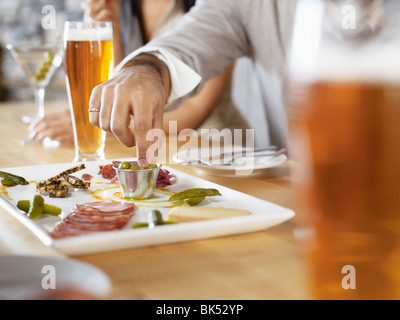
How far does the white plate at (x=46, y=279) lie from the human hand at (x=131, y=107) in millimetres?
530

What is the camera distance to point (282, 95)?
2.25 metres

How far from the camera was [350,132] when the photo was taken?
1.37ft

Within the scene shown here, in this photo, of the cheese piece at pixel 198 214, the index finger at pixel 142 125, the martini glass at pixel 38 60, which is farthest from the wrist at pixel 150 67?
the martini glass at pixel 38 60

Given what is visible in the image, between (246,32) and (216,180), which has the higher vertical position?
(246,32)

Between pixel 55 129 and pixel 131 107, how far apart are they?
592mm

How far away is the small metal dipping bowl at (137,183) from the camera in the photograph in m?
0.93

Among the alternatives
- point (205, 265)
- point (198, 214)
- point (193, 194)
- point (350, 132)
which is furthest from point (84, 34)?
point (350, 132)

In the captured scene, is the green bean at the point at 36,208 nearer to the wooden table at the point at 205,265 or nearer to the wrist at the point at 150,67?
the wooden table at the point at 205,265

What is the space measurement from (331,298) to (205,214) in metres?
0.30

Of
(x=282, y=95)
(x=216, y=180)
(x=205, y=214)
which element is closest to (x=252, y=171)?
(x=216, y=180)

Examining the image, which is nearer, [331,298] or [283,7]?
[331,298]

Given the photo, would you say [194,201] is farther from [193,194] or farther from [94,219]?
[94,219]

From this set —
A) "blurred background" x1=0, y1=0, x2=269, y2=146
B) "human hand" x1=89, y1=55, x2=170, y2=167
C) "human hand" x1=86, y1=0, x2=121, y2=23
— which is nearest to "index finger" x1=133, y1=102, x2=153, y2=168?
"human hand" x1=89, y1=55, x2=170, y2=167
